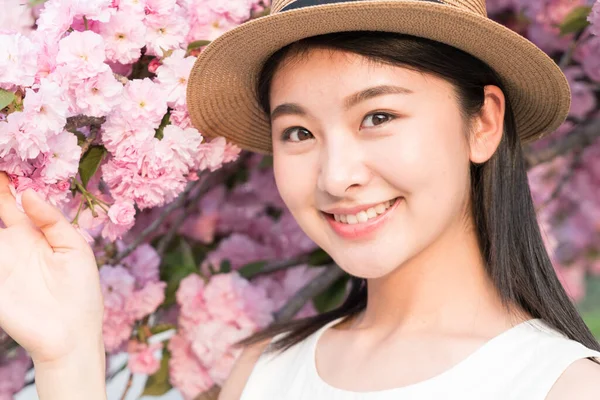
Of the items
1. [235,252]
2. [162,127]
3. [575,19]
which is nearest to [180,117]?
[162,127]

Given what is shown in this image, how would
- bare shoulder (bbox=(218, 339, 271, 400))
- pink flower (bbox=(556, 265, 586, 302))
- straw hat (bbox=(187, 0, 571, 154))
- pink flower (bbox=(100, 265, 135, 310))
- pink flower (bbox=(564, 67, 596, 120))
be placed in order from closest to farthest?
straw hat (bbox=(187, 0, 571, 154)) → bare shoulder (bbox=(218, 339, 271, 400)) → pink flower (bbox=(100, 265, 135, 310)) → pink flower (bbox=(564, 67, 596, 120)) → pink flower (bbox=(556, 265, 586, 302))

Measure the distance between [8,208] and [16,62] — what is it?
255 mm

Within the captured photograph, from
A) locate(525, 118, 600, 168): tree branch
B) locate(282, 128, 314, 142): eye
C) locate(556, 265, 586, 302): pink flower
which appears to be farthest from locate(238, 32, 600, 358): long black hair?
locate(556, 265, 586, 302): pink flower

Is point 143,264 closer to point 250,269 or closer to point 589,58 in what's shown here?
point 250,269

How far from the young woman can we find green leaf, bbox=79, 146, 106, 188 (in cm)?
15

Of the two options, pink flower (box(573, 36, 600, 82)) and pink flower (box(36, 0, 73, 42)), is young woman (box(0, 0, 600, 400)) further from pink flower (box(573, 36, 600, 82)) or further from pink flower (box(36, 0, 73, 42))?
pink flower (box(573, 36, 600, 82))

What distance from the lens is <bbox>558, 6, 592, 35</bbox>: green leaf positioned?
7.65 feet

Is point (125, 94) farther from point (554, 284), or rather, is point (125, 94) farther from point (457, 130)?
point (554, 284)

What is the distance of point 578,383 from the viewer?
1559 millimetres

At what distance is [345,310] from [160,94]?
65cm

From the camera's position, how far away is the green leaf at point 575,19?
2.33 m

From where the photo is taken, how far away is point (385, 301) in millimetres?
1906

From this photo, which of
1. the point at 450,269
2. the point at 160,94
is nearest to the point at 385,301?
the point at 450,269

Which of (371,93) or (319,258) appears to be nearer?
(371,93)
